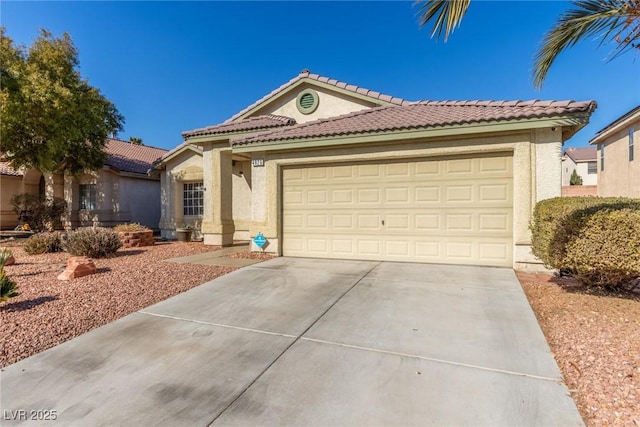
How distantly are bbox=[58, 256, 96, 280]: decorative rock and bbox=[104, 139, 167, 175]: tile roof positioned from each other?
1266 centimetres

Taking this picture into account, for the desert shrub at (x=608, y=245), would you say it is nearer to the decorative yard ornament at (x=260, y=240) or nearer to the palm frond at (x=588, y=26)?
the palm frond at (x=588, y=26)

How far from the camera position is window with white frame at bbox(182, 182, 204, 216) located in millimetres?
16000

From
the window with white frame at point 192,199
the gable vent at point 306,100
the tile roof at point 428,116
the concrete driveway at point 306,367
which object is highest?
the gable vent at point 306,100

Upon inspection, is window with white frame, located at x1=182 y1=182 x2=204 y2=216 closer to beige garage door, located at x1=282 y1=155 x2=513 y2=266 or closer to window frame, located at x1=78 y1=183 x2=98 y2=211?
window frame, located at x1=78 y1=183 x2=98 y2=211

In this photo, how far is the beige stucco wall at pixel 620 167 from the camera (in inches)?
574

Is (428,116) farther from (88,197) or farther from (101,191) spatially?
(88,197)

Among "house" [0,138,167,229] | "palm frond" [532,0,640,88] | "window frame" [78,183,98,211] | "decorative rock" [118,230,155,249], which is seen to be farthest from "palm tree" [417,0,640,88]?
"window frame" [78,183,98,211]

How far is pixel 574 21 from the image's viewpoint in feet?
16.7

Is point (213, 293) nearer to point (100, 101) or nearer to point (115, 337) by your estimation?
point (115, 337)

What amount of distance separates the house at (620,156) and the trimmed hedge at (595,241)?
1314 centimetres

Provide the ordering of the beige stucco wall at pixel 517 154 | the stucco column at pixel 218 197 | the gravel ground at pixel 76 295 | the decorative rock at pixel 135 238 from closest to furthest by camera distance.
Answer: the gravel ground at pixel 76 295 → the beige stucco wall at pixel 517 154 → the decorative rock at pixel 135 238 → the stucco column at pixel 218 197

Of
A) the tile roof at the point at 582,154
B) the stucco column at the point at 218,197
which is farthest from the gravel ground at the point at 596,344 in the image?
the tile roof at the point at 582,154

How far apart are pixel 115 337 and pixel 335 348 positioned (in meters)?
2.81

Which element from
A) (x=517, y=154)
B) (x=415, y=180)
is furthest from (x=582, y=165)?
(x=415, y=180)
